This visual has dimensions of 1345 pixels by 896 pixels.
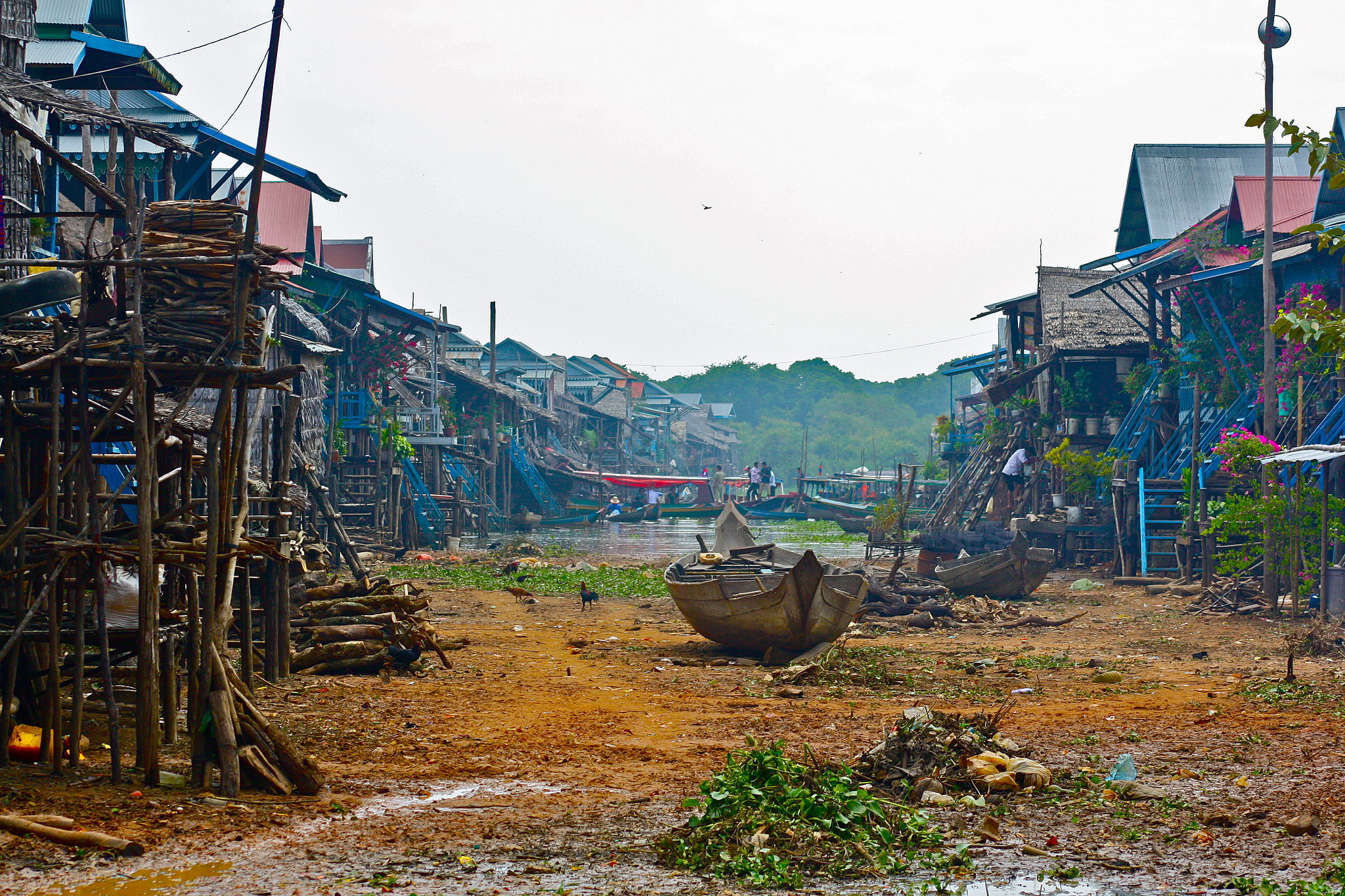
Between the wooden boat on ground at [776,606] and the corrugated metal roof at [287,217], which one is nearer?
the wooden boat on ground at [776,606]

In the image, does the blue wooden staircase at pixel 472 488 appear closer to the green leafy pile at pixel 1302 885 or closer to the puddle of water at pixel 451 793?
the puddle of water at pixel 451 793

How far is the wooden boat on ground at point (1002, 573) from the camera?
1956 centimetres

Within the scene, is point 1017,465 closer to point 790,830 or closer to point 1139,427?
point 1139,427

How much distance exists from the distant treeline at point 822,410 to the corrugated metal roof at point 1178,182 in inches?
2256

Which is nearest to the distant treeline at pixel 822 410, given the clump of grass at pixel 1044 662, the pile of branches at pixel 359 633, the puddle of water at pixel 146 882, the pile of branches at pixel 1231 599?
the pile of branches at pixel 1231 599

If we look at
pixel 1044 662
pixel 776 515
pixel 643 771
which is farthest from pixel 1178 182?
pixel 643 771

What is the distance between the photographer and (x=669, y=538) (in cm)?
3875

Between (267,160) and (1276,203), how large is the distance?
18993 mm

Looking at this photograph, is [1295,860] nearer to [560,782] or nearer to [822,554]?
[560,782]

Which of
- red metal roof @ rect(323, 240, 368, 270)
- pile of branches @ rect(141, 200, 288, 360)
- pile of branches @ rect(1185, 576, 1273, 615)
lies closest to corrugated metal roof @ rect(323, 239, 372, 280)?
red metal roof @ rect(323, 240, 368, 270)

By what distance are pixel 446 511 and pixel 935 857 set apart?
1150 inches

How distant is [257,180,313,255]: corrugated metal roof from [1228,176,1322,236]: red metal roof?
19.7 m

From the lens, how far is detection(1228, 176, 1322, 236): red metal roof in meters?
22.4

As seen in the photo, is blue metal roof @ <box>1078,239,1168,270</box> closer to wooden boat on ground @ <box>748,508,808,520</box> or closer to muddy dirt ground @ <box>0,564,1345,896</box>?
muddy dirt ground @ <box>0,564,1345,896</box>
